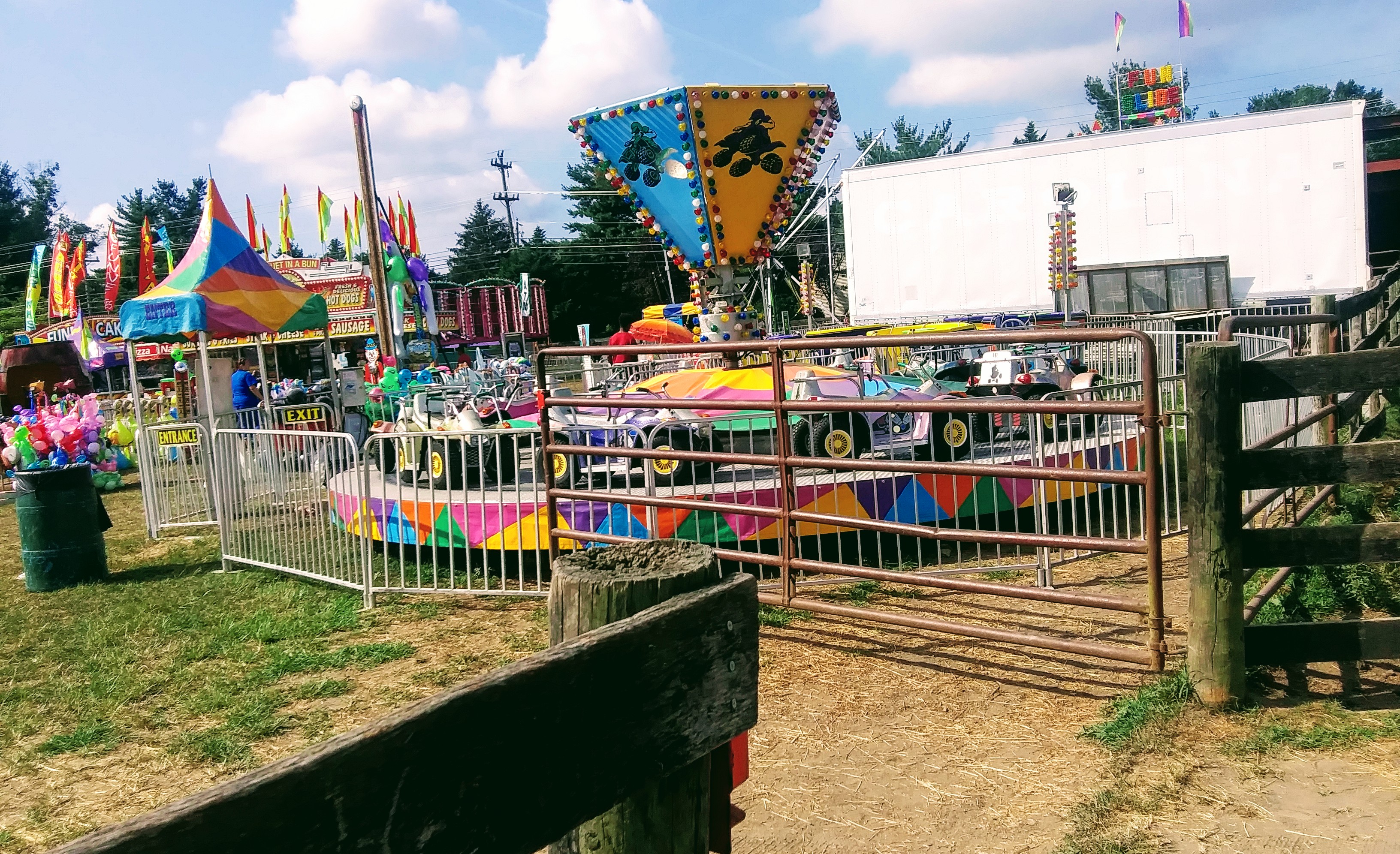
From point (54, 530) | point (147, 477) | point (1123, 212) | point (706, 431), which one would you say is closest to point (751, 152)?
point (706, 431)

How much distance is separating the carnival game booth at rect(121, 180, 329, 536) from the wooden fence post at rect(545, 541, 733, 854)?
9.78m

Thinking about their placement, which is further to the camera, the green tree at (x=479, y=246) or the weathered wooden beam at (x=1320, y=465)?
the green tree at (x=479, y=246)

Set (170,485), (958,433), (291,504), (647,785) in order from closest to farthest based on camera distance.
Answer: (647,785) → (291,504) → (958,433) → (170,485)

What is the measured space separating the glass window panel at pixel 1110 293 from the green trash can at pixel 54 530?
20.5m

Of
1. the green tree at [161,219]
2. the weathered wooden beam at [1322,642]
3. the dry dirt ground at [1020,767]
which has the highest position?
the green tree at [161,219]

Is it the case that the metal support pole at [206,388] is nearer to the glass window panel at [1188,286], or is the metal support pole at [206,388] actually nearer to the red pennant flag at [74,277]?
the red pennant flag at [74,277]

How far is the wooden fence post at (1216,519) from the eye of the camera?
3.87 meters

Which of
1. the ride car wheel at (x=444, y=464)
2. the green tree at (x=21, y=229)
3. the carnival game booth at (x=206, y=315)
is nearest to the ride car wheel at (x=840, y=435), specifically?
the ride car wheel at (x=444, y=464)

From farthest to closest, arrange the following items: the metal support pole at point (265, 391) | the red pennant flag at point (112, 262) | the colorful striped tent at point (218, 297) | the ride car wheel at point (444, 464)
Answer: the red pennant flag at point (112, 262) < the metal support pole at point (265, 391) < the colorful striped tent at point (218, 297) < the ride car wheel at point (444, 464)

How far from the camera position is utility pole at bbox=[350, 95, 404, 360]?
60.8 ft

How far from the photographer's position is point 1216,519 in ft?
12.8

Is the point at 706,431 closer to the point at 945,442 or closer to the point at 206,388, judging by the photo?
the point at 945,442

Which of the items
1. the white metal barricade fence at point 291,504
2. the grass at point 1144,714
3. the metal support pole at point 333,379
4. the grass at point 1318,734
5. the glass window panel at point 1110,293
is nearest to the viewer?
the grass at point 1318,734

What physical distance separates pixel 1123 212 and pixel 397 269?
17.2 m
